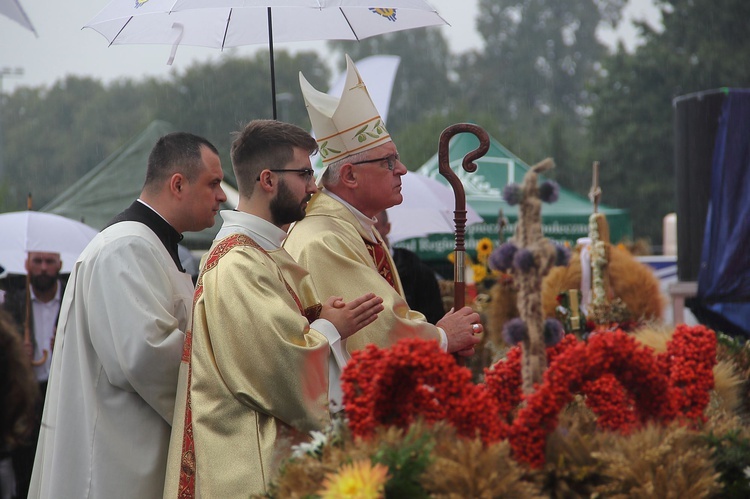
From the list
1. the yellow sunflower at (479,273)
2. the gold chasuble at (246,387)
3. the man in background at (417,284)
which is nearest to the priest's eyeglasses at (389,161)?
the gold chasuble at (246,387)

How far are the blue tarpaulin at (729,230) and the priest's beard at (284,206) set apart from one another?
15.6ft

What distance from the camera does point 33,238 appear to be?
7.00 meters

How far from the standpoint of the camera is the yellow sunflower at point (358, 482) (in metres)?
2.01

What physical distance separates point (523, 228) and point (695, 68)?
36738 mm

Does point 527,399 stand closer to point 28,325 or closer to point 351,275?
point 351,275

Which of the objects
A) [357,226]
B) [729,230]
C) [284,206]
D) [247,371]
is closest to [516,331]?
[357,226]

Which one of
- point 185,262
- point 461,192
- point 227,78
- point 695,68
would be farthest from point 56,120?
point 461,192

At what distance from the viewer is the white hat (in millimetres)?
4203

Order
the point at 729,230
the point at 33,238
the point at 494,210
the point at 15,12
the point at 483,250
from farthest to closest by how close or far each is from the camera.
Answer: the point at 494,210, the point at 483,250, the point at 729,230, the point at 33,238, the point at 15,12

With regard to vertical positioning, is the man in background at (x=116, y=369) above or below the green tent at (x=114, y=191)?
above

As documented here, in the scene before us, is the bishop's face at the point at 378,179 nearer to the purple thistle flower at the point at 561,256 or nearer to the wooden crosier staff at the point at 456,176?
the wooden crosier staff at the point at 456,176

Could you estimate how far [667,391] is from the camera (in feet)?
7.82

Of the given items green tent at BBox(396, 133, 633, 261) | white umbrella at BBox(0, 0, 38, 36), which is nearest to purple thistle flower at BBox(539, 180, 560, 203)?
white umbrella at BBox(0, 0, 38, 36)

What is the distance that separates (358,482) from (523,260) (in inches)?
72.6
